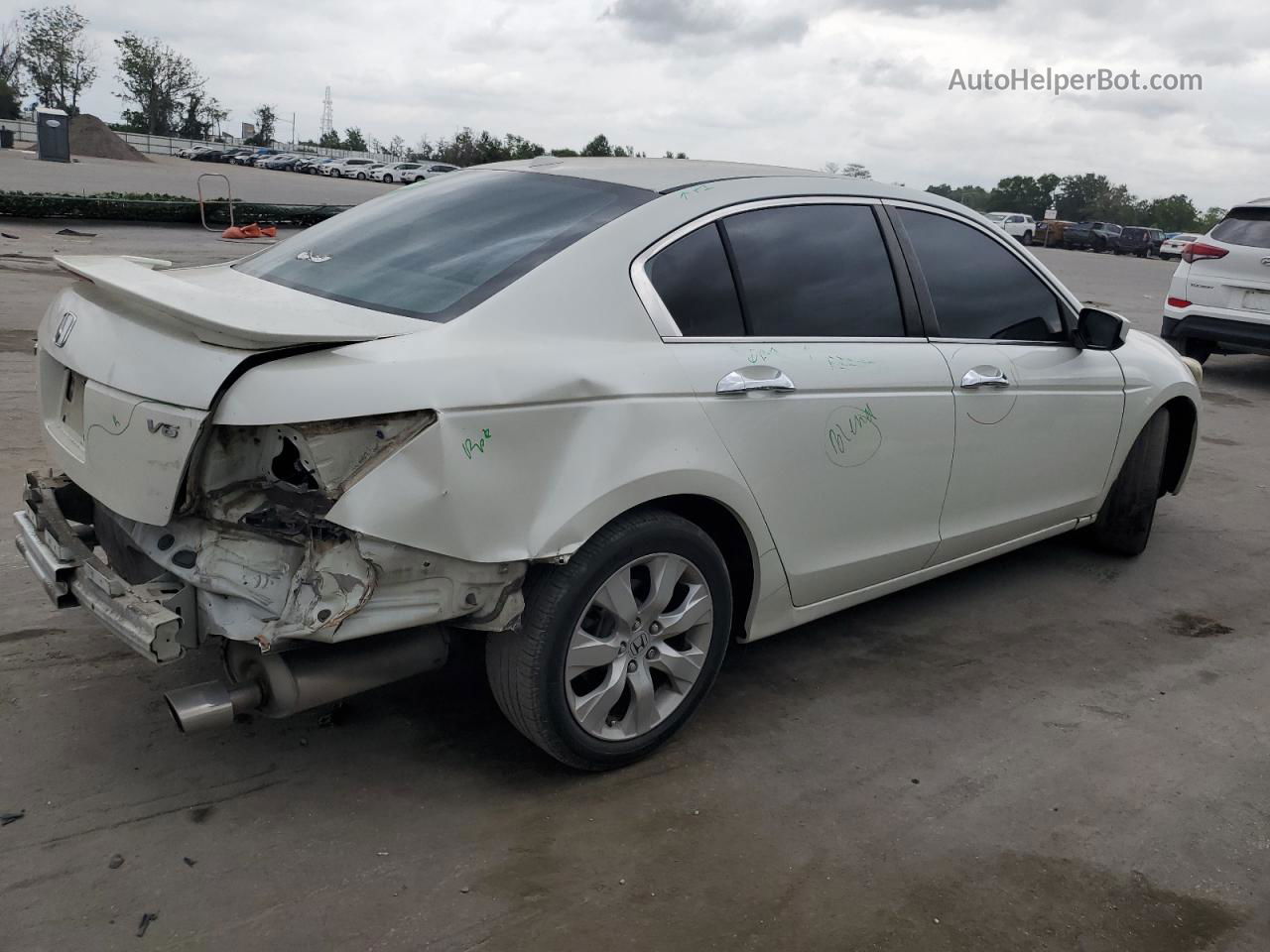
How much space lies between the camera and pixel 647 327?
10.2 feet

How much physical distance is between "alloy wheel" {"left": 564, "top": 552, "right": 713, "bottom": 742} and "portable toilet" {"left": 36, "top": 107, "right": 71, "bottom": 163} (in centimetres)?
4275

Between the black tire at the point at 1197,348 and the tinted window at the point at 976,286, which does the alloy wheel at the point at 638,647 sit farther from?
the black tire at the point at 1197,348

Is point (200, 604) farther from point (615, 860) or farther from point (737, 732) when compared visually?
point (737, 732)

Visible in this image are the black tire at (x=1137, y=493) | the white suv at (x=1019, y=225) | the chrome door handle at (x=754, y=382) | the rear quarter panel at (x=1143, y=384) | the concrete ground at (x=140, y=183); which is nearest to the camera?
the chrome door handle at (x=754, y=382)

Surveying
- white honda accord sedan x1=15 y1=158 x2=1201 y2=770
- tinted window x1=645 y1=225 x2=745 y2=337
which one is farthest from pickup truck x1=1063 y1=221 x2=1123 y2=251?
tinted window x1=645 y1=225 x2=745 y2=337

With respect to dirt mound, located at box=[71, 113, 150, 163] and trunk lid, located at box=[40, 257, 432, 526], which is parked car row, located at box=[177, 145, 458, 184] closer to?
dirt mound, located at box=[71, 113, 150, 163]

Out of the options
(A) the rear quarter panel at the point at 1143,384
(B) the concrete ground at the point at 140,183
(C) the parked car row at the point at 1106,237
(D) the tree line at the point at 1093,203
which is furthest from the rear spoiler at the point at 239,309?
(D) the tree line at the point at 1093,203

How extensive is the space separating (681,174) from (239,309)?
5.02ft

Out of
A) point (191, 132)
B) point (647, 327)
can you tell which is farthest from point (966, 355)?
point (191, 132)

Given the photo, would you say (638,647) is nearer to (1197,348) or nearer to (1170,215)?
(1197,348)

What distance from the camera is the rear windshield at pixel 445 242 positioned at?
307cm

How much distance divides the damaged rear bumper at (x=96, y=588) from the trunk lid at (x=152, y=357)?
0.53 feet

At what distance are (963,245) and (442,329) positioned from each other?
7.62ft

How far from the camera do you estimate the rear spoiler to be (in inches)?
103
